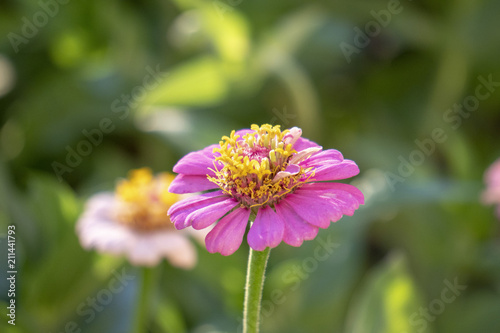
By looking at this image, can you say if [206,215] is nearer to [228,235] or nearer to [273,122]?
[228,235]

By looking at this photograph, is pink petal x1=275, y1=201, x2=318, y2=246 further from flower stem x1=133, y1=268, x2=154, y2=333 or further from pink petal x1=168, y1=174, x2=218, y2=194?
flower stem x1=133, y1=268, x2=154, y2=333

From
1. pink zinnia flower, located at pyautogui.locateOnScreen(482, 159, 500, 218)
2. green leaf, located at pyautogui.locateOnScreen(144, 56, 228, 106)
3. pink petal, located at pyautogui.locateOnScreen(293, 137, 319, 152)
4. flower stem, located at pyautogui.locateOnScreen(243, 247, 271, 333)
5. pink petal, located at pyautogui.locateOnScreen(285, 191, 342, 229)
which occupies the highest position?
green leaf, located at pyautogui.locateOnScreen(144, 56, 228, 106)

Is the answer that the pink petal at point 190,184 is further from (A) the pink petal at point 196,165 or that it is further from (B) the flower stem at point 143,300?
(B) the flower stem at point 143,300

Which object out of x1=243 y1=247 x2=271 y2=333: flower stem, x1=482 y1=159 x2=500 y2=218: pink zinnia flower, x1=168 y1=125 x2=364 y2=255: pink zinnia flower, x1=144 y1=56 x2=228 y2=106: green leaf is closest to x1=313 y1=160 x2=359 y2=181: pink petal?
x1=168 y1=125 x2=364 y2=255: pink zinnia flower

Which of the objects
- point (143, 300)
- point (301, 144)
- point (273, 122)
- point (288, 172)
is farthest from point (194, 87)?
point (288, 172)

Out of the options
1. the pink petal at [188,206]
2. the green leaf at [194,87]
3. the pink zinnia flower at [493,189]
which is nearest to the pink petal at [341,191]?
the pink petal at [188,206]

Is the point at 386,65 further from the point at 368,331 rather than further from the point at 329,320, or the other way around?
the point at 368,331
